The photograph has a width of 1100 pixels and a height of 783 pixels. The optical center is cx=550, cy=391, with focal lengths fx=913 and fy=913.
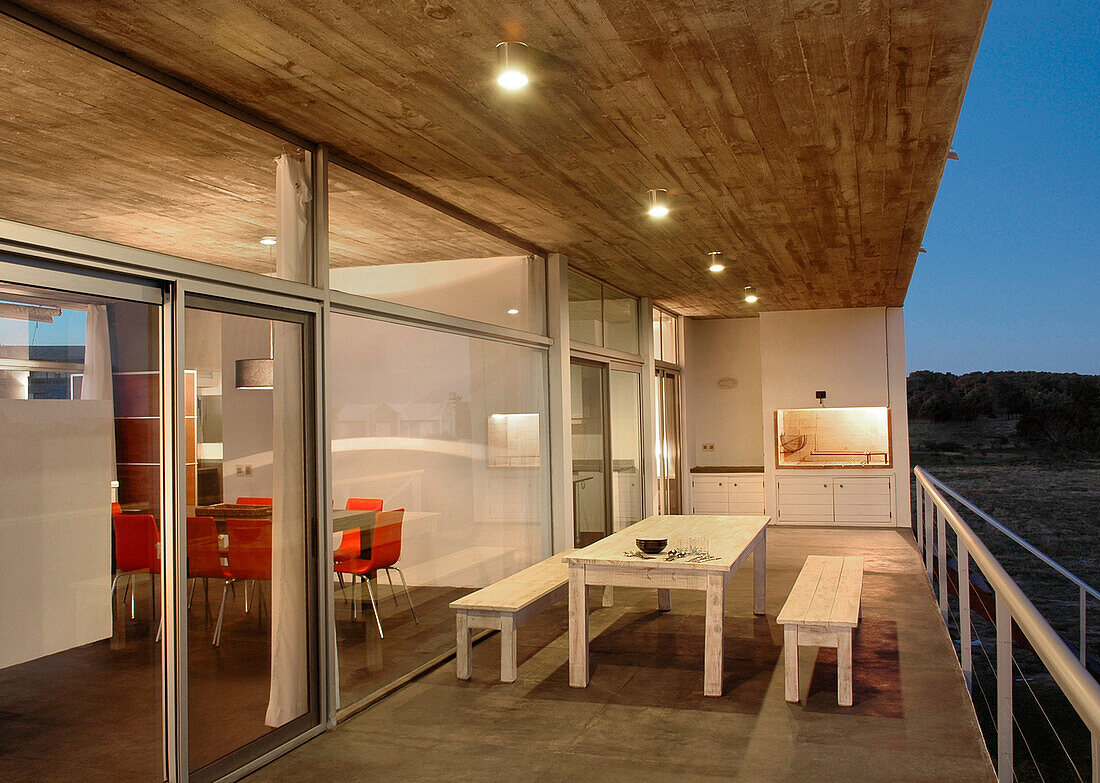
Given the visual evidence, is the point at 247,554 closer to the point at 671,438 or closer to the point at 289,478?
the point at 289,478

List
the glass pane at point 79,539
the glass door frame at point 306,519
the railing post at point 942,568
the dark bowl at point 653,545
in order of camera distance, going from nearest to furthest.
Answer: the glass pane at point 79,539, the glass door frame at point 306,519, the dark bowl at point 653,545, the railing post at point 942,568

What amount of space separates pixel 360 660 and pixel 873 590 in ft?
14.5

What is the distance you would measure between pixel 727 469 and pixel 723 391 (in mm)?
1135

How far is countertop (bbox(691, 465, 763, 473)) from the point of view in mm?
11954

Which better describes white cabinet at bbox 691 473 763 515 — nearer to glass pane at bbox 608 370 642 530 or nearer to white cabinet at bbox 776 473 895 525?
white cabinet at bbox 776 473 895 525

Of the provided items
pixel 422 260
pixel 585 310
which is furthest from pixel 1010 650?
pixel 585 310

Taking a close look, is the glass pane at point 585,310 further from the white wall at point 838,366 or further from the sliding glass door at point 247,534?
Result: the sliding glass door at point 247,534

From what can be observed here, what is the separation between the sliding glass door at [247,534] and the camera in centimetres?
343

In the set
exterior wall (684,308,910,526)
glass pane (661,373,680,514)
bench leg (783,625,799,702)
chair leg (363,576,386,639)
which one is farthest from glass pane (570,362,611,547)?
exterior wall (684,308,910,526)


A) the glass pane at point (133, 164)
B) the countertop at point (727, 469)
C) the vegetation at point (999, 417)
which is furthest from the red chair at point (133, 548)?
the vegetation at point (999, 417)

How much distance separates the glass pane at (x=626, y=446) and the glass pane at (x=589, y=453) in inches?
13.5

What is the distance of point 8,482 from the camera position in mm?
2666

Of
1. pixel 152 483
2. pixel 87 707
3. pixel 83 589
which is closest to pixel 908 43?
pixel 152 483

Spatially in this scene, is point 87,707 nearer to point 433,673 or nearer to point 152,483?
point 152,483
